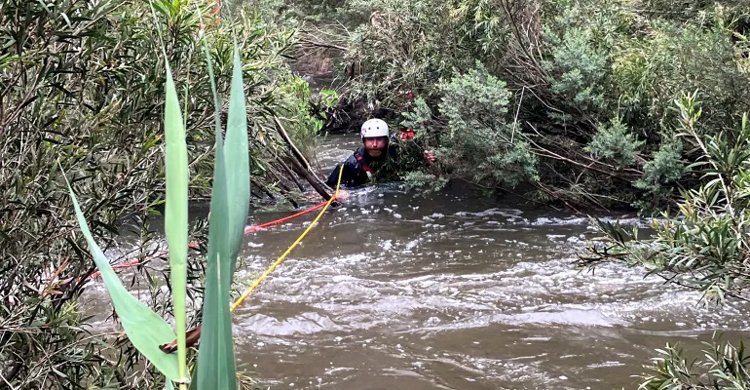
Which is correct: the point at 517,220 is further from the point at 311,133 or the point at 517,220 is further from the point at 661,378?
the point at 661,378

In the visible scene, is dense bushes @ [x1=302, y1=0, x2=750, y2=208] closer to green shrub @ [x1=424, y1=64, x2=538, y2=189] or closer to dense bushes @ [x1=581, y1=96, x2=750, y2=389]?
green shrub @ [x1=424, y1=64, x2=538, y2=189]

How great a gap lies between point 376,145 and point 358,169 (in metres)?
0.69

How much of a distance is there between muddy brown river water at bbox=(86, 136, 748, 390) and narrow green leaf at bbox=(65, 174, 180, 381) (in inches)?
116

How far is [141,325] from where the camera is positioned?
0.57 metres

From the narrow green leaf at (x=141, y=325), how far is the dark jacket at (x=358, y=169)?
810cm

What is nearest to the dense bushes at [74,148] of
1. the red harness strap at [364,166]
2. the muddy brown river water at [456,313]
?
the muddy brown river water at [456,313]

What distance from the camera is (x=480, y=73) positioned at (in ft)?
23.9

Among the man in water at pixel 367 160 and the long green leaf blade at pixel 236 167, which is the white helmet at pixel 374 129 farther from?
the long green leaf blade at pixel 236 167

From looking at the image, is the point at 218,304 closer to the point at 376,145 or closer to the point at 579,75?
the point at 579,75

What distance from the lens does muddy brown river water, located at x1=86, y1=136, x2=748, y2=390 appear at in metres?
4.16

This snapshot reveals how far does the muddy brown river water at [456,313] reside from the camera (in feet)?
13.6

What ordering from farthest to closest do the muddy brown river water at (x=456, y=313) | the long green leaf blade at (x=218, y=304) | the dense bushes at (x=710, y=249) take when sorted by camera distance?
the muddy brown river water at (x=456, y=313)
the dense bushes at (x=710, y=249)
the long green leaf blade at (x=218, y=304)

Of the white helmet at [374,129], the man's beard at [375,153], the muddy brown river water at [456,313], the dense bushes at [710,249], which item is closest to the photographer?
the dense bushes at [710,249]

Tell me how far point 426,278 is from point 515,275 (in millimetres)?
830
